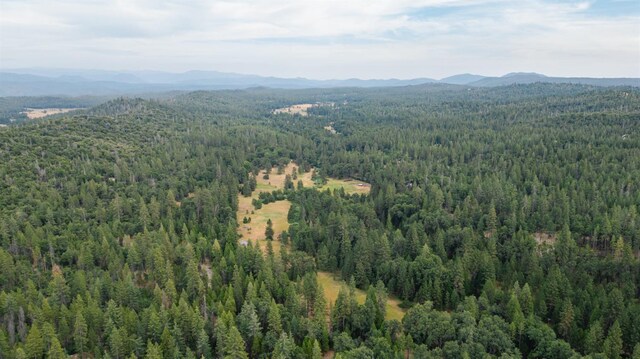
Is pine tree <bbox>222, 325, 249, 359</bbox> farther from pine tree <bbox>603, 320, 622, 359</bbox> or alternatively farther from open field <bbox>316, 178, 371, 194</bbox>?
open field <bbox>316, 178, 371, 194</bbox>

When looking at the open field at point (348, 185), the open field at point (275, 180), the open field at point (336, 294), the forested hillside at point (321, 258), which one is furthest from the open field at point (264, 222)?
the open field at point (348, 185)

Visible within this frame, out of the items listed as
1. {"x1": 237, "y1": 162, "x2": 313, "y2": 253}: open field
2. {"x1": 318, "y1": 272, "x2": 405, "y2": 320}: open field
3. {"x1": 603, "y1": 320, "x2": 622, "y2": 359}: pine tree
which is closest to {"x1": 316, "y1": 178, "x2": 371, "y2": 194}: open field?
{"x1": 237, "y1": 162, "x2": 313, "y2": 253}: open field

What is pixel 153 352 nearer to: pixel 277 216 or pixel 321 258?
pixel 321 258

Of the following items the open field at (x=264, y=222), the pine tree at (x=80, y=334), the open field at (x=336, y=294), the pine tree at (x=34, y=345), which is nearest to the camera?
the pine tree at (x=34, y=345)

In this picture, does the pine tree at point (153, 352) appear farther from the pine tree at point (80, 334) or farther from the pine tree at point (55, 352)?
the pine tree at point (80, 334)

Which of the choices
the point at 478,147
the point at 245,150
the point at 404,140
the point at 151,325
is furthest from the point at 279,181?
the point at 151,325

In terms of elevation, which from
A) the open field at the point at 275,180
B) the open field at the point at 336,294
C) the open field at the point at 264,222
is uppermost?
the open field at the point at 275,180
